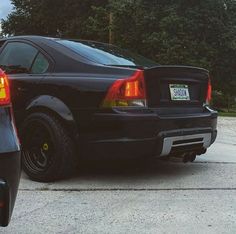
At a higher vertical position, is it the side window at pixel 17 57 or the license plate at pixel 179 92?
the side window at pixel 17 57

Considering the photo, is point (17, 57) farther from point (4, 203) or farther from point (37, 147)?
point (4, 203)

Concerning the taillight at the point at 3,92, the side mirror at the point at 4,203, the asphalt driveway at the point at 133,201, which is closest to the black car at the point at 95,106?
the asphalt driveway at the point at 133,201

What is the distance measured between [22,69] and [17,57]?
0.21 meters

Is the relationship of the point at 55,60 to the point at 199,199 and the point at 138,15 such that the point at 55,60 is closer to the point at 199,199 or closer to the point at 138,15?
the point at 199,199

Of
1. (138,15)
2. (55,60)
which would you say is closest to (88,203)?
(55,60)

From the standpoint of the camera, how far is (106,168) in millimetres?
6309

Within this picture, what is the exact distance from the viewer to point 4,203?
2971 millimetres

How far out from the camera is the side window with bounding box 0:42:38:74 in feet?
19.8

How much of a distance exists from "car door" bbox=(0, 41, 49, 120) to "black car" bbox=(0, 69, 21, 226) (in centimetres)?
246

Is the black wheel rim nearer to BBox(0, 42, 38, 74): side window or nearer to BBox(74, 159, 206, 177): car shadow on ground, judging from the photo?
BBox(74, 159, 206, 177): car shadow on ground

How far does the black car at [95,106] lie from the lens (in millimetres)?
5277

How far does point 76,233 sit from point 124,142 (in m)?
1.43

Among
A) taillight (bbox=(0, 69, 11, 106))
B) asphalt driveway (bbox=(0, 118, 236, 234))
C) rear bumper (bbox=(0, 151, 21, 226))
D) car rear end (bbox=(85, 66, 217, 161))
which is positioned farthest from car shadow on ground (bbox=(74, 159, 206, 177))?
rear bumper (bbox=(0, 151, 21, 226))

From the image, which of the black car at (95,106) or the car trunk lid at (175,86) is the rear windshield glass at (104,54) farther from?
the car trunk lid at (175,86)
